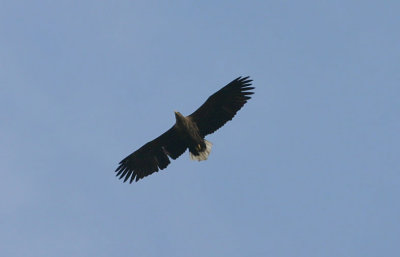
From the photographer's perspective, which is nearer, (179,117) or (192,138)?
(179,117)

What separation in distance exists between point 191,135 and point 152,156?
155 cm

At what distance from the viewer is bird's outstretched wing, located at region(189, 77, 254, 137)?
27016 millimetres

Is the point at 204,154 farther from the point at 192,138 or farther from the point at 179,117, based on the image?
the point at 179,117

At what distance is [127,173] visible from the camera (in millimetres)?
28297

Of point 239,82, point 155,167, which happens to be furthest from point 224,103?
point 155,167

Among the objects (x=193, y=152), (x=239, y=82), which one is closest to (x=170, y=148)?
(x=193, y=152)

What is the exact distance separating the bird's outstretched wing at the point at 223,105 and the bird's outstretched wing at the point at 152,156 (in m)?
0.99

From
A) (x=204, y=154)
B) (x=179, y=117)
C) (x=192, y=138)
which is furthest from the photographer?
(x=204, y=154)

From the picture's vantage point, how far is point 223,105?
27.2 m

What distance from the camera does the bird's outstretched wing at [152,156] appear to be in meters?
27.8

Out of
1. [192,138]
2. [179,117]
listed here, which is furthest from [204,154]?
[179,117]

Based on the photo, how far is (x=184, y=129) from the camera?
2719cm

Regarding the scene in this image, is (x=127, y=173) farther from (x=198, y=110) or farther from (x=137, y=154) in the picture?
(x=198, y=110)

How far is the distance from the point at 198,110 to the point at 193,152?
1.35 meters
